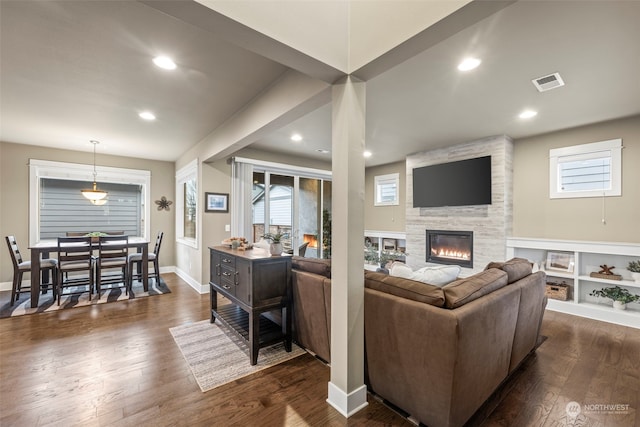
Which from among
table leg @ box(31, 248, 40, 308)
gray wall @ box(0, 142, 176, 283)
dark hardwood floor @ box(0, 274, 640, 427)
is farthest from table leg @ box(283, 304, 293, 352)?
gray wall @ box(0, 142, 176, 283)

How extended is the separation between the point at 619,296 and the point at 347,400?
4.16 meters

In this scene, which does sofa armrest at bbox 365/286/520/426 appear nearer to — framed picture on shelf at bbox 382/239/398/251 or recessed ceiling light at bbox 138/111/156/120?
recessed ceiling light at bbox 138/111/156/120

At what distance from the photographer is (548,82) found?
271cm

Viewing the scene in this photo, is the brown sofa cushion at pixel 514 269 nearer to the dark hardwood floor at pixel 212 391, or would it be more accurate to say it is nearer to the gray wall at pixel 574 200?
the dark hardwood floor at pixel 212 391

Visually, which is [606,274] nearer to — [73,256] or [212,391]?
[212,391]

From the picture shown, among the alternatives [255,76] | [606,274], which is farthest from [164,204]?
[606,274]

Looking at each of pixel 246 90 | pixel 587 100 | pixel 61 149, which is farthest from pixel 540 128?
pixel 61 149

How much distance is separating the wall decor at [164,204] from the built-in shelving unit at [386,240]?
197 inches

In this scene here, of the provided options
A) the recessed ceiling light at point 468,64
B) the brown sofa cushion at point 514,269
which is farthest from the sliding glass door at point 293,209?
the recessed ceiling light at point 468,64

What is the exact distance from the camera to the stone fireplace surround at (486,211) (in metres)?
4.52

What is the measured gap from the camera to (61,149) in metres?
5.46

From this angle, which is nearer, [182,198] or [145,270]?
[145,270]

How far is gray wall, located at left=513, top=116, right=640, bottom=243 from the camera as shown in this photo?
144 inches

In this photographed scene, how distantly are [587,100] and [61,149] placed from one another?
8553 mm
